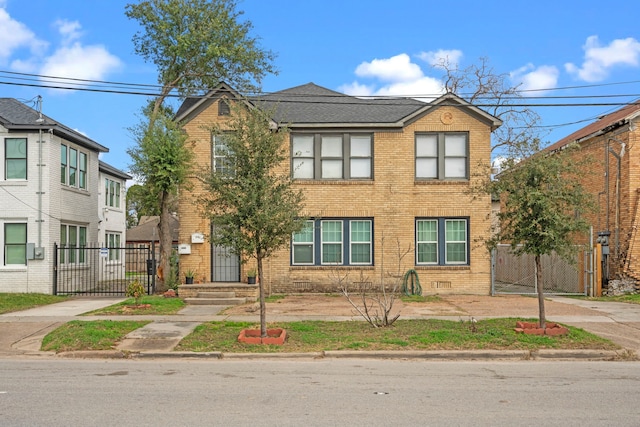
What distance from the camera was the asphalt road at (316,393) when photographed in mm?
6625

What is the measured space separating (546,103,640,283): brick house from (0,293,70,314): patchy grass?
701 inches

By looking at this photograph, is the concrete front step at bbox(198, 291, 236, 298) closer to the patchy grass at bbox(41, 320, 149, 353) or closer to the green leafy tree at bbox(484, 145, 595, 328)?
the patchy grass at bbox(41, 320, 149, 353)

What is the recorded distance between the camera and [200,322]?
1420cm

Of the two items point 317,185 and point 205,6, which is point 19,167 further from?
point 317,185

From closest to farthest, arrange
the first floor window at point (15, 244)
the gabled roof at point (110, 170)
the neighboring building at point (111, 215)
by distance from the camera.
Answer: the first floor window at point (15, 244) < the gabled roof at point (110, 170) < the neighboring building at point (111, 215)

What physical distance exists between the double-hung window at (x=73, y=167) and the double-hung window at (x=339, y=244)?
9292 millimetres

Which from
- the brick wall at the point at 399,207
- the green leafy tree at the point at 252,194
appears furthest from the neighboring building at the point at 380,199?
the green leafy tree at the point at 252,194

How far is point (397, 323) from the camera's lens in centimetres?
1345

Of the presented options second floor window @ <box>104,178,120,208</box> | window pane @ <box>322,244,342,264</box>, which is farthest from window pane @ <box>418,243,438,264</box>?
second floor window @ <box>104,178,120,208</box>

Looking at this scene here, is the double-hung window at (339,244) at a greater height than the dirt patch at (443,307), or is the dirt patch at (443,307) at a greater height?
the double-hung window at (339,244)

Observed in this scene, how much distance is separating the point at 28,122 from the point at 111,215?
956cm

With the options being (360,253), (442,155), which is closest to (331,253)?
(360,253)

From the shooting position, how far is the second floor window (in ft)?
96.5

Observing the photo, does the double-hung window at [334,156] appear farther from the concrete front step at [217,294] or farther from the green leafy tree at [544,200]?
the green leafy tree at [544,200]
